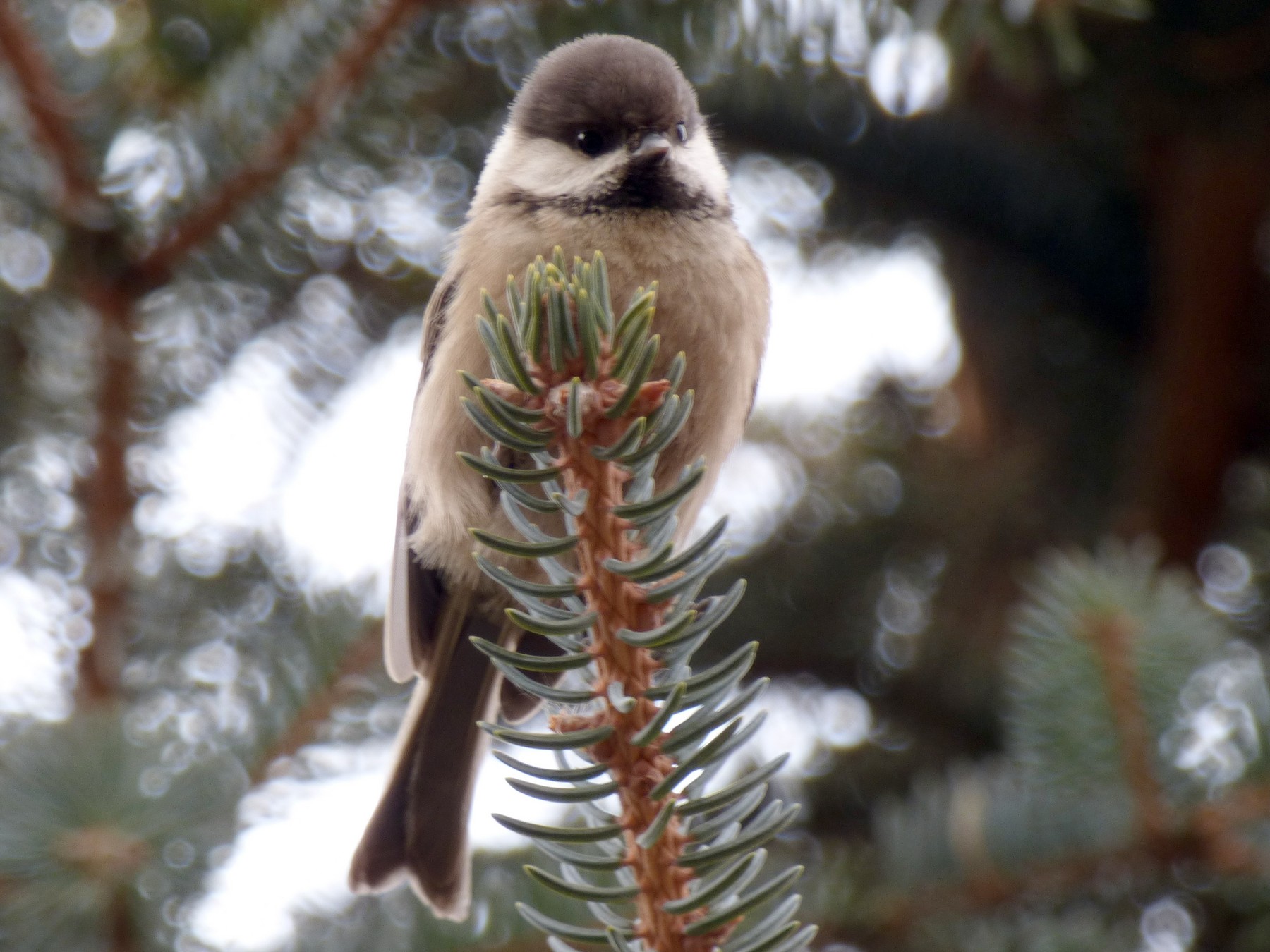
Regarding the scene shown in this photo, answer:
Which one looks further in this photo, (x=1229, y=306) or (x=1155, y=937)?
(x=1229, y=306)

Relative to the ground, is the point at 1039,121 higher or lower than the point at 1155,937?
higher

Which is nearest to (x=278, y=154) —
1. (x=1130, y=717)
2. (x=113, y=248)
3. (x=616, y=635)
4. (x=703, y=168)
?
(x=113, y=248)

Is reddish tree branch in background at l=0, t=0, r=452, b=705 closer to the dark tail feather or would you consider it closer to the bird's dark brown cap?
the dark tail feather

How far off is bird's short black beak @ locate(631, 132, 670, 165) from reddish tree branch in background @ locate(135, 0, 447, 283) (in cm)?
48

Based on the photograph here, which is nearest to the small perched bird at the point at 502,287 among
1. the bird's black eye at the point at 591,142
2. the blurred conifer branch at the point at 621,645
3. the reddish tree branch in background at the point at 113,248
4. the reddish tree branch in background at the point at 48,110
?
the bird's black eye at the point at 591,142

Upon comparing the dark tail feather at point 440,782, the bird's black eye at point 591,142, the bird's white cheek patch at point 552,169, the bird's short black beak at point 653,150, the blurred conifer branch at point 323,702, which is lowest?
the dark tail feather at point 440,782

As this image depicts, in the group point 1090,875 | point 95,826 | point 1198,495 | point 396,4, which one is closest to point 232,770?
point 95,826

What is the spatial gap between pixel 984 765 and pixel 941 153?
1171mm

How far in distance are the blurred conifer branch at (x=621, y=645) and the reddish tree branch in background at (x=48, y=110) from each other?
77 cm

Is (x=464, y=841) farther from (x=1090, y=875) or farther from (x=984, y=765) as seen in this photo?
(x=984, y=765)

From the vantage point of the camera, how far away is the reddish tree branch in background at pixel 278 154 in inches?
66.6

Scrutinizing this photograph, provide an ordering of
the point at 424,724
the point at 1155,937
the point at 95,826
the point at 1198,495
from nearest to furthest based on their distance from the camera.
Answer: the point at 95,826
the point at 1155,937
the point at 424,724
the point at 1198,495

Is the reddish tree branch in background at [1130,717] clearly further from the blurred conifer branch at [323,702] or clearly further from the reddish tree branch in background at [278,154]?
the reddish tree branch in background at [278,154]

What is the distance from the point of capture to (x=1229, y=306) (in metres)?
2.73
